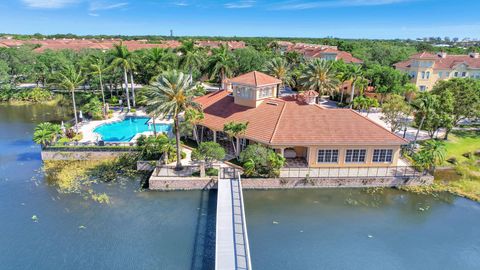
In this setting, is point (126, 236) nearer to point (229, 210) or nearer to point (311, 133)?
point (229, 210)

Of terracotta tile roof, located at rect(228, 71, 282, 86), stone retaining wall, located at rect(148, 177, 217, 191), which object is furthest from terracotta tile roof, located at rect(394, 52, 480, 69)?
stone retaining wall, located at rect(148, 177, 217, 191)

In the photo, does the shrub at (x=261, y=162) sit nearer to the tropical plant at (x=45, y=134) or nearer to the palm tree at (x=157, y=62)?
the tropical plant at (x=45, y=134)

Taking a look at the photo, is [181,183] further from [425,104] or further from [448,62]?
[448,62]

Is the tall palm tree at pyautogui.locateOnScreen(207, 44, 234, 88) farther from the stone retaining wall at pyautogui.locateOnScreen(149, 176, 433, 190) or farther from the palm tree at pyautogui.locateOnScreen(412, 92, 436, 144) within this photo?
the palm tree at pyautogui.locateOnScreen(412, 92, 436, 144)

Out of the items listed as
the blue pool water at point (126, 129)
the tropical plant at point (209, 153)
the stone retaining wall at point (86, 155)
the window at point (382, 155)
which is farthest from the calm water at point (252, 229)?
the blue pool water at point (126, 129)

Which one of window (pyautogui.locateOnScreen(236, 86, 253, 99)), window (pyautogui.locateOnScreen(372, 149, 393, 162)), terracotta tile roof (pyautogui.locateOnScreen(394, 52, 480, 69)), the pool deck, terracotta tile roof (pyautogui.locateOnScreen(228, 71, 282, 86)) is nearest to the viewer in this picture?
window (pyautogui.locateOnScreen(372, 149, 393, 162))

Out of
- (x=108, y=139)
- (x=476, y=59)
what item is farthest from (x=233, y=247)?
(x=476, y=59)
